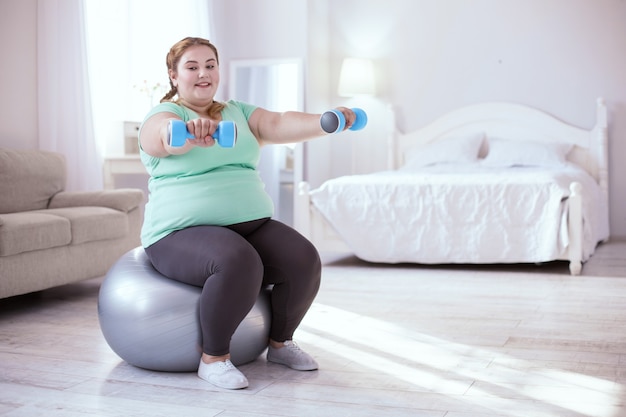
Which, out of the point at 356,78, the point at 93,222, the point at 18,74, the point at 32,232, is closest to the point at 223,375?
the point at 32,232

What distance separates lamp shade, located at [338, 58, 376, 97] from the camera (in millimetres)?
6062

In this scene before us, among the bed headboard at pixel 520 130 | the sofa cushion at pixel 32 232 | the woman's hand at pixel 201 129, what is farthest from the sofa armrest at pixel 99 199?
the bed headboard at pixel 520 130

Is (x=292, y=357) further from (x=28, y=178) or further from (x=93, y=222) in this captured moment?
(x=28, y=178)

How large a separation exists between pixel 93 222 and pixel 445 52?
3.35 metres

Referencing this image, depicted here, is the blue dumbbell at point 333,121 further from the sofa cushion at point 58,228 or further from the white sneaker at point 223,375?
the sofa cushion at point 58,228

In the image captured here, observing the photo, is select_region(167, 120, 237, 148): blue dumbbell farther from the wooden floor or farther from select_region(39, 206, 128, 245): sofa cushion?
select_region(39, 206, 128, 245): sofa cushion

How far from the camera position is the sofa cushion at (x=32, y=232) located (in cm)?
315

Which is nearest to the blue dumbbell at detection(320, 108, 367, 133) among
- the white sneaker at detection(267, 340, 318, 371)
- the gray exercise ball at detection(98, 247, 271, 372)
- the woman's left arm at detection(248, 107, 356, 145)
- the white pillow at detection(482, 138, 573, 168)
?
the woman's left arm at detection(248, 107, 356, 145)

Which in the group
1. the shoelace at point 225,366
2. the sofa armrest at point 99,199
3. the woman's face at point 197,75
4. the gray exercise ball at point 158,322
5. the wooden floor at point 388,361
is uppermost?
the woman's face at point 197,75

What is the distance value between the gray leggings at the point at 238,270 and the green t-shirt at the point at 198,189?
0.04 m

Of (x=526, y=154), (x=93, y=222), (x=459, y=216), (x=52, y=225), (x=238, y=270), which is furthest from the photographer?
(x=526, y=154)

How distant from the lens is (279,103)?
6.03 meters

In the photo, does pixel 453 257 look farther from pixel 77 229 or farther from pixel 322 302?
pixel 77 229

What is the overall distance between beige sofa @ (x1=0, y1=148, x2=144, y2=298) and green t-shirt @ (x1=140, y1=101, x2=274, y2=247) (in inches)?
42.9
